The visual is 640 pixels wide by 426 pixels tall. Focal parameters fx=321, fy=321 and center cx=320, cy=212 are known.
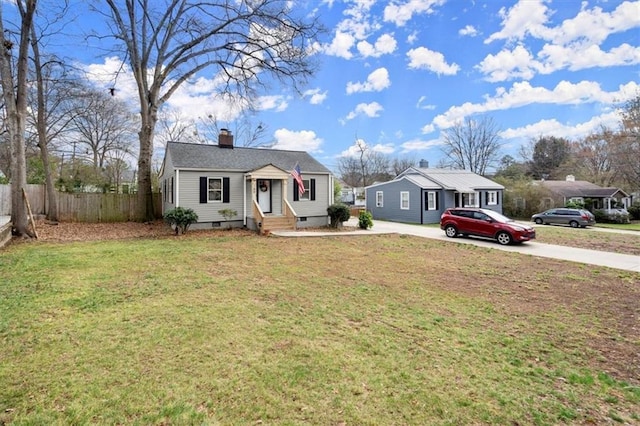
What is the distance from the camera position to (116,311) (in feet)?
15.4

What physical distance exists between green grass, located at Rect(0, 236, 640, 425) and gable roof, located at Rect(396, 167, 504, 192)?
17.9 metres

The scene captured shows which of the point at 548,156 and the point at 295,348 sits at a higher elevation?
the point at 548,156

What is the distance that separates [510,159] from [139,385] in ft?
184

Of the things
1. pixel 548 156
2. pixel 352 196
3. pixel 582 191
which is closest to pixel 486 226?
pixel 582 191

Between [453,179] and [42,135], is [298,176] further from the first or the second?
[453,179]

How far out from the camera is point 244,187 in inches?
640

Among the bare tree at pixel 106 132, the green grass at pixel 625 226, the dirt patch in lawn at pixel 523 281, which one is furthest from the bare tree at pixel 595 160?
the bare tree at pixel 106 132

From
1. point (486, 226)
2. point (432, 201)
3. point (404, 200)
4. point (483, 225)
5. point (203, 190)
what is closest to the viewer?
point (486, 226)

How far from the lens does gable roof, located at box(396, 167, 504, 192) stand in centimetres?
2469

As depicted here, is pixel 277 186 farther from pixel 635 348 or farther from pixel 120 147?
pixel 120 147

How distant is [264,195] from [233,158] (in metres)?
2.55

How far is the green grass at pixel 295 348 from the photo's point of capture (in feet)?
8.72

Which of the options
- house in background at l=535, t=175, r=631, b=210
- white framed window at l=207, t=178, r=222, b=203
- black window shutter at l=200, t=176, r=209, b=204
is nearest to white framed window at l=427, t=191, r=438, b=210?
house in background at l=535, t=175, r=631, b=210

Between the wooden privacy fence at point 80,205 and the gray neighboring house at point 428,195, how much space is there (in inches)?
725
